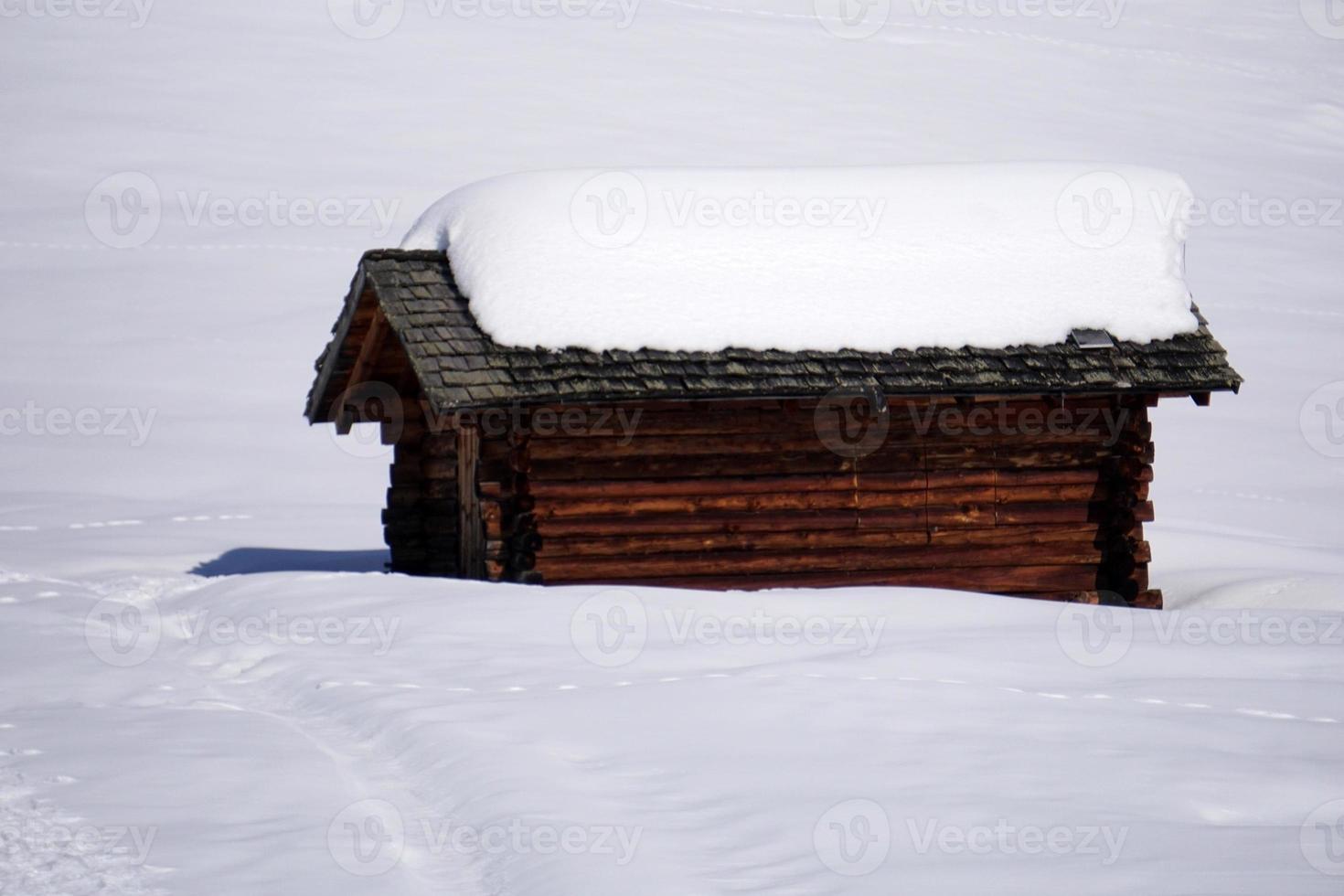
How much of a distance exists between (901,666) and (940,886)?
151 inches

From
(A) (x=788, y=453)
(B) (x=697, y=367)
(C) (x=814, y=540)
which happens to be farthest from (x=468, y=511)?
(C) (x=814, y=540)

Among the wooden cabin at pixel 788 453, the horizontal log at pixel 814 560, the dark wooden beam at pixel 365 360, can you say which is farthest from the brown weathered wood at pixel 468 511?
the dark wooden beam at pixel 365 360

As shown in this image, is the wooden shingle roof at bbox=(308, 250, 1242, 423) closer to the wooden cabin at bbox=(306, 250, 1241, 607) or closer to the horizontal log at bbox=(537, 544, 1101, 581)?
the wooden cabin at bbox=(306, 250, 1241, 607)

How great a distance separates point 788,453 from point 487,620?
3579 millimetres

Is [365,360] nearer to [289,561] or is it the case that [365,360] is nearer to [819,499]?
[289,561]

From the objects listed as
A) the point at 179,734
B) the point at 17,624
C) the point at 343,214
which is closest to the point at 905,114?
the point at 343,214

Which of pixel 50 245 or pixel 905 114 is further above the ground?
pixel 905 114

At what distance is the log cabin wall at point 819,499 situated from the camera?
12.9m

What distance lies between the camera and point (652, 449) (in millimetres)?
13078

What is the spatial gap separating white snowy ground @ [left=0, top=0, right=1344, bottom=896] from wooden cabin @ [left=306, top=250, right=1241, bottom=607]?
122 cm

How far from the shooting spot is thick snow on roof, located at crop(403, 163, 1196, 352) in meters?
13.0

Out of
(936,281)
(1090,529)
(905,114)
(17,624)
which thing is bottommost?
(17,624)

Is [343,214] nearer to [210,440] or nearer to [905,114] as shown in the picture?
[210,440]

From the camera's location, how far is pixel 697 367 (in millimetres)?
12633
